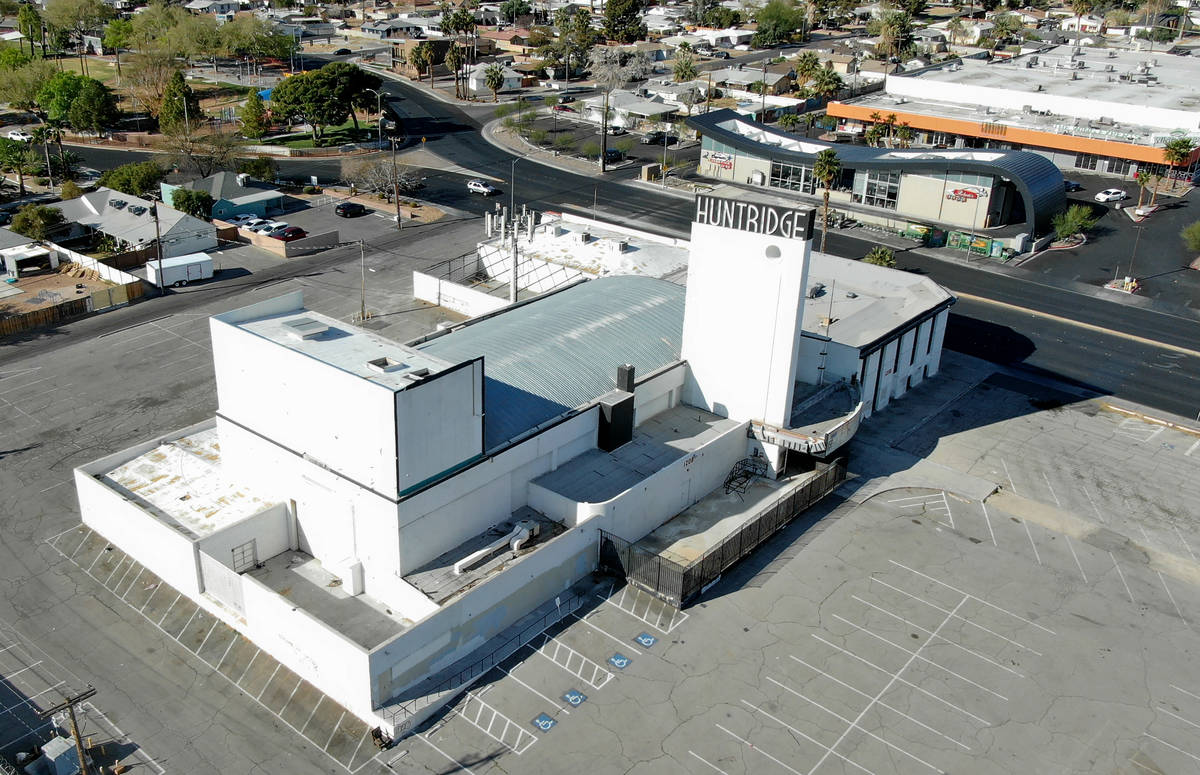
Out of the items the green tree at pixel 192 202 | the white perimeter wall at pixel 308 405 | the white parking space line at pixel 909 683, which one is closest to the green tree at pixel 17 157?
the green tree at pixel 192 202

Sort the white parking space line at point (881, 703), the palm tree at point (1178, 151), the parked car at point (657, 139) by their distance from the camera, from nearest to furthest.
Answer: the white parking space line at point (881, 703) < the palm tree at point (1178, 151) < the parked car at point (657, 139)

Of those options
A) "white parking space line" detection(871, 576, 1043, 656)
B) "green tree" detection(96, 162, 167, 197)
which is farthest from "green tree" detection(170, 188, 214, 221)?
"white parking space line" detection(871, 576, 1043, 656)

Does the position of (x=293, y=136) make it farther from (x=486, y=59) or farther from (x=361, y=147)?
(x=486, y=59)

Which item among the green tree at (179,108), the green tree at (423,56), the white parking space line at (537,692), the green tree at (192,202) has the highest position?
the green tree at (423,56)

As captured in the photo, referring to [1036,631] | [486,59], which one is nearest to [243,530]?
[1036,631]

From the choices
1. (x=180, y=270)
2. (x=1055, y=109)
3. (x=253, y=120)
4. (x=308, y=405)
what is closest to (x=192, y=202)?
(x=180, y=270)

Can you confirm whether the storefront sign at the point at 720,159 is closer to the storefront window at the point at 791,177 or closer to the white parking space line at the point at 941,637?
the storefront window at the point at 791,177

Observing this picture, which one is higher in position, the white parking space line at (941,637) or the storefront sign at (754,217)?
the storefront sign at (754,217)
